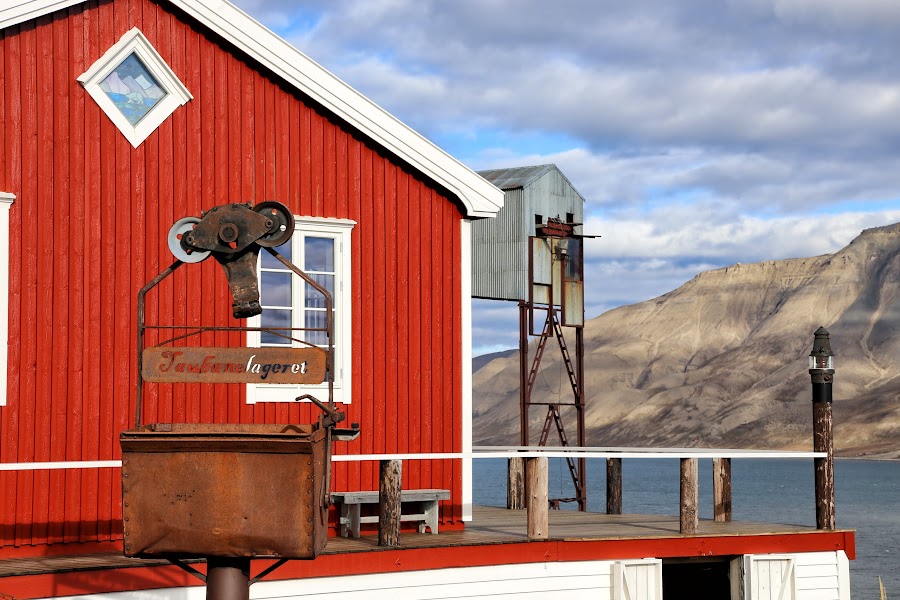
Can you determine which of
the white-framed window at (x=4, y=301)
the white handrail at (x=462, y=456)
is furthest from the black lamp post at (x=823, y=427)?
the white-framed window at (x=4, y=301)

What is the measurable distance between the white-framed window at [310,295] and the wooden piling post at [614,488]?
17.5 ft

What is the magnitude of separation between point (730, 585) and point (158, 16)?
8.98m

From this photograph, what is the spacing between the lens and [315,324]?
14.2 m

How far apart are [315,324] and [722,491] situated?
5.64m

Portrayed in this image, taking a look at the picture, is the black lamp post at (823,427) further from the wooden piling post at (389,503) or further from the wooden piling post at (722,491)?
the wooden piling post at (389,503)

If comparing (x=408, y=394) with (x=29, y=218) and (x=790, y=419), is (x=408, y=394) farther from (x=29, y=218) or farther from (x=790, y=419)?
(x=790, y=419)

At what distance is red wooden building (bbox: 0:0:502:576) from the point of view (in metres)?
12.5

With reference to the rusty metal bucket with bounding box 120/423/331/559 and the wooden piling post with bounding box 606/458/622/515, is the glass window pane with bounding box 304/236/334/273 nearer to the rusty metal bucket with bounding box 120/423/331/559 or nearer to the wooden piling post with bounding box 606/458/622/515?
the wooden piling post with bounding box 606/458/622/515

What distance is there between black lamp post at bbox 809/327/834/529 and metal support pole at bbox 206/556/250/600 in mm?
8995

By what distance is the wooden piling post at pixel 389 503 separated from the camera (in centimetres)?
1238

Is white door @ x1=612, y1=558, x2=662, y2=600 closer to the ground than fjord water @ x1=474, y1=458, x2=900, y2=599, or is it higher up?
higher up

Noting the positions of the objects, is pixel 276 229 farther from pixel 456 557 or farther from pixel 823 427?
pixel 823 427

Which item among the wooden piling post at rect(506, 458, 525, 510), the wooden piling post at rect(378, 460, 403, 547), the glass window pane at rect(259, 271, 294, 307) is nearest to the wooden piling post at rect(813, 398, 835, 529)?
the wooden piling post at rect(506, 458, 525, 510)

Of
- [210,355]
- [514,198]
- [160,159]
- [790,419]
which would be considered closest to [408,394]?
[160,159]
